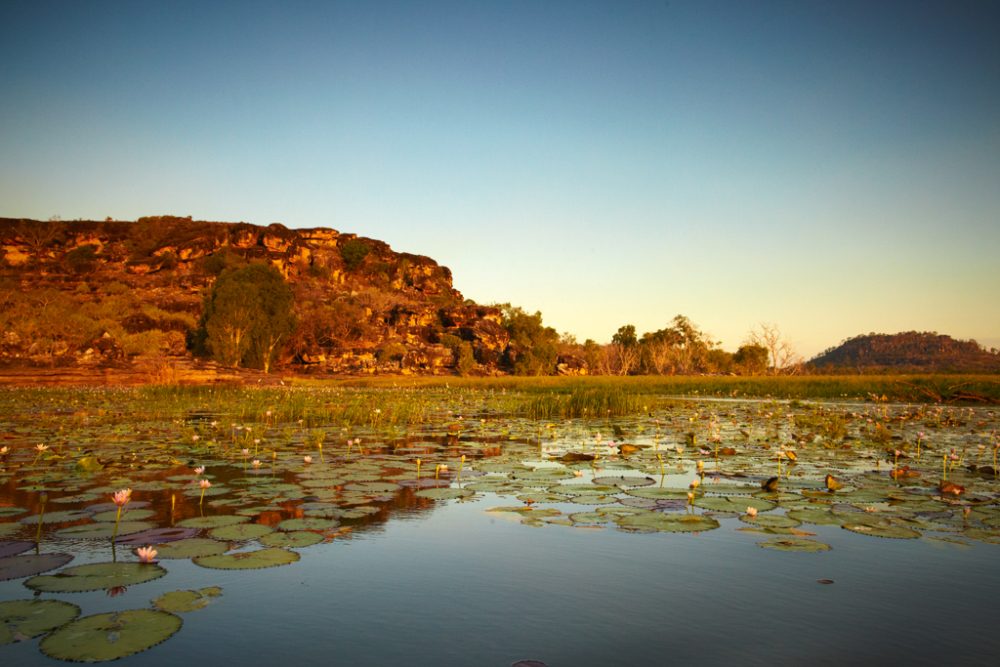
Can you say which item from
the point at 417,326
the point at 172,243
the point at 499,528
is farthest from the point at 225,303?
the point at 172,243

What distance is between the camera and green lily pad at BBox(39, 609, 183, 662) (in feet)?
7.88

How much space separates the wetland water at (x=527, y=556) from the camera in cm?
262

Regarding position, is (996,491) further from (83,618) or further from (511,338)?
(511,338)

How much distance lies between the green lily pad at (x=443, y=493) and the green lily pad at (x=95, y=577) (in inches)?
105

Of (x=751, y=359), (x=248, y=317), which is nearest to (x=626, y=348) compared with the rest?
(x=751, y=359)

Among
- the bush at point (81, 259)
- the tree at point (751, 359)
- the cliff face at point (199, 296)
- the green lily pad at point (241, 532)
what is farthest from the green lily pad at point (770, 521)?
the bush at point (81, 259)

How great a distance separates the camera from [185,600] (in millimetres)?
3008

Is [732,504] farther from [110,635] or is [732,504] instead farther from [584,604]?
[110,635]

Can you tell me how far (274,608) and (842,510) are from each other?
4.91 meters

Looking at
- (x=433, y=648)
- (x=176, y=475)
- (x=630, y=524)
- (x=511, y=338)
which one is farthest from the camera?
(x=511, y=338)

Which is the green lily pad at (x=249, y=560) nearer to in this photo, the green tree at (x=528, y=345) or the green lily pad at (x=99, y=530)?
the green lily pad at (x=99, y=530)

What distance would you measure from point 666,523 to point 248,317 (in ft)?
155

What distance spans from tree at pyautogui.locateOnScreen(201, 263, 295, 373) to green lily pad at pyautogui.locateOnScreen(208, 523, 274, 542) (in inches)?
1670

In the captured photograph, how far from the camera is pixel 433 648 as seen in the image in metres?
2.55
